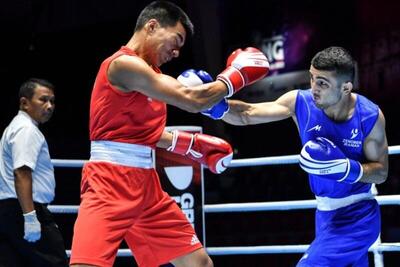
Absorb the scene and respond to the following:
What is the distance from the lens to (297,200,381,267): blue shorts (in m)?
2.68

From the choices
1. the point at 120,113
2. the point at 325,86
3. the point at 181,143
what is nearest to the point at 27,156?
the point at 181,143

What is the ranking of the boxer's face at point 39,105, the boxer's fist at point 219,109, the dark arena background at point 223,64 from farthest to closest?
the dark arena background at point 223,64 < the boxer's face at point 39,105 < the boxer's fist at point 219,109

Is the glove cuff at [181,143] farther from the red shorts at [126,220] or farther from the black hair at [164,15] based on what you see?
the black hair at [164,15]

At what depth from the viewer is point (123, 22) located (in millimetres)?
8172

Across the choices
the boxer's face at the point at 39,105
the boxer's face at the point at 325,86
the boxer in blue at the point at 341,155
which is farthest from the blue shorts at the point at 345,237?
the boxer's face at the point at 39,105

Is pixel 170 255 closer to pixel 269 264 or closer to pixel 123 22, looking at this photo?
pixel 269 264

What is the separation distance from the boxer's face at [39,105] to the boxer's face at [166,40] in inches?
45.4

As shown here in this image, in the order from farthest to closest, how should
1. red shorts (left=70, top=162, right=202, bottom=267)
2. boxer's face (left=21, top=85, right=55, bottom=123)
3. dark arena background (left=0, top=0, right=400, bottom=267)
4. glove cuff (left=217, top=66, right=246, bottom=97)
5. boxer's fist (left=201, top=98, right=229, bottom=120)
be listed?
dark arena background (left=0, top=0, right=400, bottom=267), boxer's face (left=21, top=85, right=55, bottom=123), boxer's fist (left=201, top=98, right=229, bottom=120), glove cuff (left=217, top=66, right=246, bottom=97), red shorts (left=70, top=162, right=202, bottom=267)

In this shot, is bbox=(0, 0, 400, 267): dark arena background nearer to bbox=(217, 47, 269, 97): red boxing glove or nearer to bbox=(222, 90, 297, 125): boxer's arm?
bbox=(222, 90, 297, 125): boxer's arm

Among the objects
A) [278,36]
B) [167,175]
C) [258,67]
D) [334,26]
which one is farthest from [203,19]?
[258,67]

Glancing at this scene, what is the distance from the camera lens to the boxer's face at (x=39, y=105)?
144 inches

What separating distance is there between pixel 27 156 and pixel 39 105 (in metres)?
0.38

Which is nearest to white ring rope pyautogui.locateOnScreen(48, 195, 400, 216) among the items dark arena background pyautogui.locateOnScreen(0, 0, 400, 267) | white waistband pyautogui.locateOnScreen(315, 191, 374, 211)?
white waistband pyautogui.locateOnScreen(315, 191, 374, 211)

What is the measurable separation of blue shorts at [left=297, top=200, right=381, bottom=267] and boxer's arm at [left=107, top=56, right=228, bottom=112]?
0.65 meters
